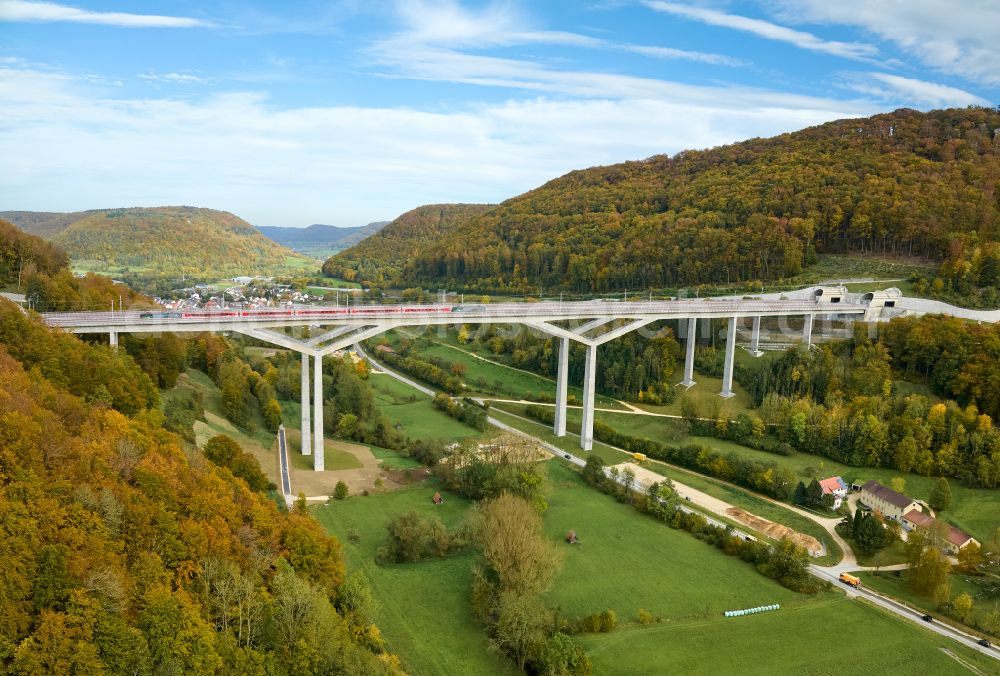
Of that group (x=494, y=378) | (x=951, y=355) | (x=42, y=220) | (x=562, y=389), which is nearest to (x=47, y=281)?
(x=562, y=389)

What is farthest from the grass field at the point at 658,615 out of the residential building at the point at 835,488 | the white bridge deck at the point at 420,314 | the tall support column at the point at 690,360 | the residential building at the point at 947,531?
the tall support column at the point at 690,360

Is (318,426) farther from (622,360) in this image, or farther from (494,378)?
(622,360)

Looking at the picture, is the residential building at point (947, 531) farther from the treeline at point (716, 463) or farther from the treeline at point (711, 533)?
the treeline at point (711, 533)

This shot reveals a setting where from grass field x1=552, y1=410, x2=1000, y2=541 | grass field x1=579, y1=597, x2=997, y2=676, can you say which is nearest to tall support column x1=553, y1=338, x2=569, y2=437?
grass field x1=552, y1=410, x2=1000, y2=541

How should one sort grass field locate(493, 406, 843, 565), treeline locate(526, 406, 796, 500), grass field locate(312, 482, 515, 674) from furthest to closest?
1. treeline locate(526, 406, 796, 500)
2. grass field locate(493, 406, 843, 565)
3. grass field locate(312, 482, 515, 674)

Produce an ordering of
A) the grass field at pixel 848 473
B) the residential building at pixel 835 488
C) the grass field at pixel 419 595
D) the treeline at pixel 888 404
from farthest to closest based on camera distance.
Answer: the treeline at pixel 888 404
the residential building at pixel 835 488
the grass field at pixel 848 473
the grass field at pixel 419 595

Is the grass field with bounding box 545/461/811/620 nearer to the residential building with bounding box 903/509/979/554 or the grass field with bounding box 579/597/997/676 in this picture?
the grass field with bounding box 579/597/997/676
